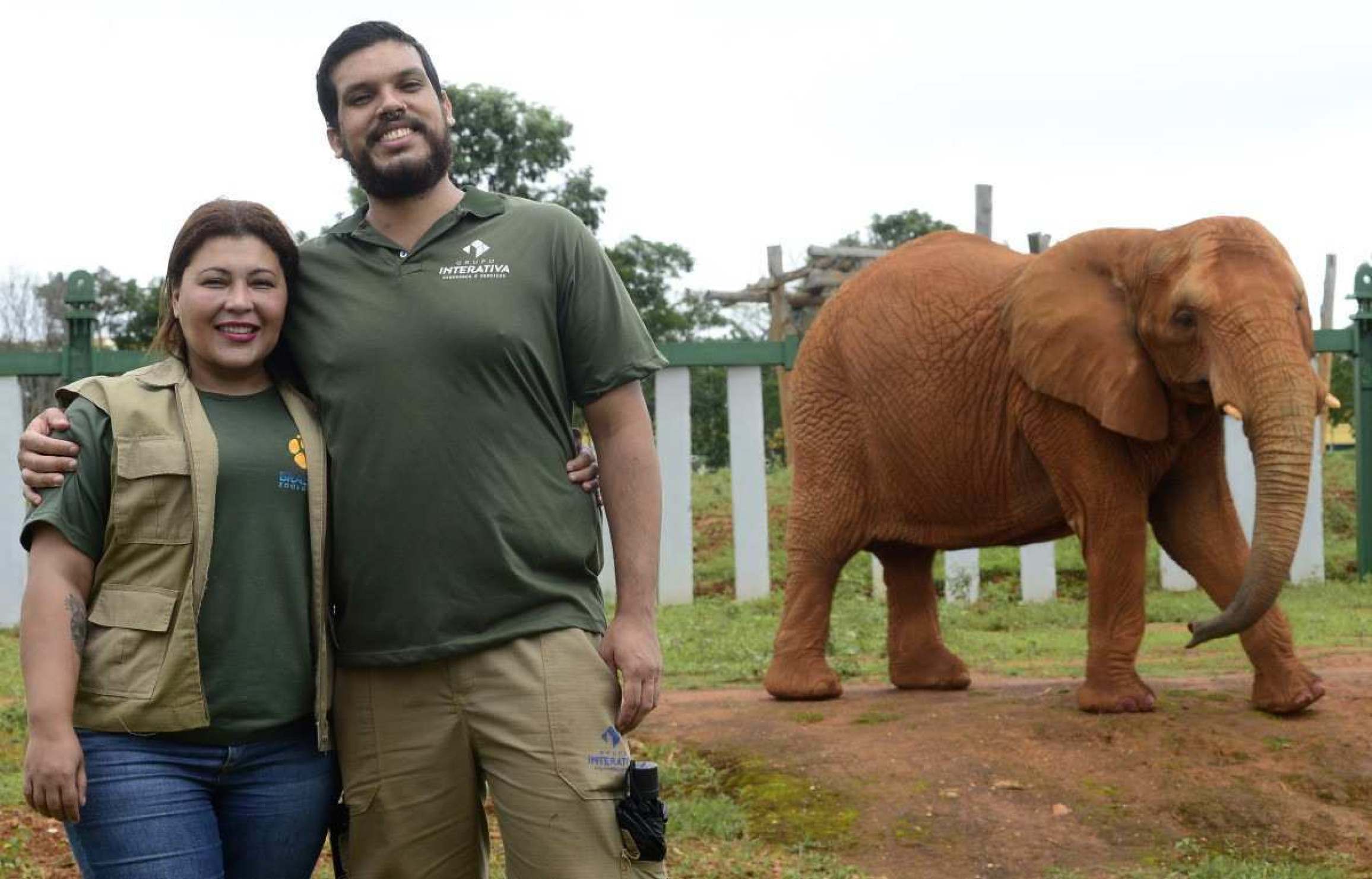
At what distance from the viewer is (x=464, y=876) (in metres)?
3.43

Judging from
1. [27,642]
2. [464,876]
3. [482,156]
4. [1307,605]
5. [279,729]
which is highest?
[482,156]

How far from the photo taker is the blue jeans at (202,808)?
3088 mm

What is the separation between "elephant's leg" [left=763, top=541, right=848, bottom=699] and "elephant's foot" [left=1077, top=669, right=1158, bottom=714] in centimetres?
123

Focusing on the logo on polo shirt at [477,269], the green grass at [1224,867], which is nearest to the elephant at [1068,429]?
the green grass at [1224,867]

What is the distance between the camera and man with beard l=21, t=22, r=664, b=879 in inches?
131

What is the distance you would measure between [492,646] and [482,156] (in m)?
19.4

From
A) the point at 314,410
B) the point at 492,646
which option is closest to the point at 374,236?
the point at 314,410

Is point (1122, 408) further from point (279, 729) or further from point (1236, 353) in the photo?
point (279, 729)

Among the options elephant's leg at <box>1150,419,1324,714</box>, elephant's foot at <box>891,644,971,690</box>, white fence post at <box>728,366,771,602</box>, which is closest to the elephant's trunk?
elephant's leg at <box>1150,419,1324,714</box>

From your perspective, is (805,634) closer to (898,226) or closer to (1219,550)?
(1219,550)

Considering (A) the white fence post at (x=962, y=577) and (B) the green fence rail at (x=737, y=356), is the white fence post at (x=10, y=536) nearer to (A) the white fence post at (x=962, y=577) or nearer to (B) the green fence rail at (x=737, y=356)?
(B) the green fence rail at (x=737, y=356)

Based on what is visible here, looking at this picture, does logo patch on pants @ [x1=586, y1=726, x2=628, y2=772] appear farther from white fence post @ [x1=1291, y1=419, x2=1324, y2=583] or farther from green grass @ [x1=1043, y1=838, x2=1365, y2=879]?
white fence post @ [x1=1291, y1=419, x2=1324, y2=583]

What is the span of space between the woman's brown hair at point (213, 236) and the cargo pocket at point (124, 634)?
20.6 inches

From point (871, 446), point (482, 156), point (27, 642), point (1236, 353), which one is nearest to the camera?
point (27, 642)
